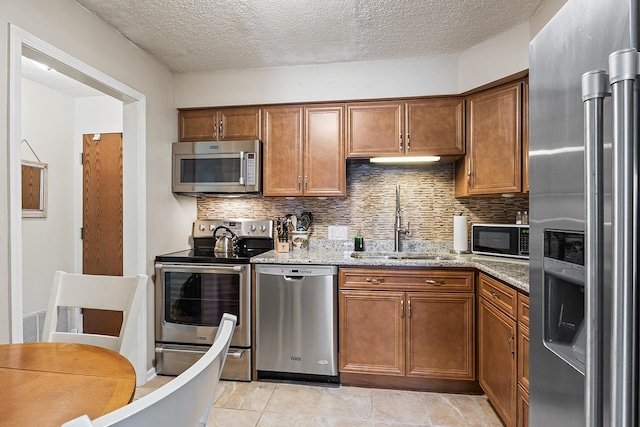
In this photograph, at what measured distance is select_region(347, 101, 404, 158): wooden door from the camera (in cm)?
279

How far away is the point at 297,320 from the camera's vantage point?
8.39 feet

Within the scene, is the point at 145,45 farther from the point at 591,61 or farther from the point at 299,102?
the point at 591,61

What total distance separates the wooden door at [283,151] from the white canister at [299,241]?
1.36ft

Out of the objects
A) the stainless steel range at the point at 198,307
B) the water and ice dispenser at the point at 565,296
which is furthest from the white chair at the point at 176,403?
the stainless steel range at the point at 198,307

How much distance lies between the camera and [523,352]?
1.72m

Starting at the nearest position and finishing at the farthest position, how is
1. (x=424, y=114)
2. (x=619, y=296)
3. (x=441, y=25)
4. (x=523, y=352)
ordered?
(x=619, y=296) < (x=523, y=352) < (x=441, y=25) < (x=424, y=114)

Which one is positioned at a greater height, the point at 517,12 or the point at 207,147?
the point at 517,12

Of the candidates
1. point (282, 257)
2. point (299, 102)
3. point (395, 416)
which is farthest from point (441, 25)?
point (395, 416)

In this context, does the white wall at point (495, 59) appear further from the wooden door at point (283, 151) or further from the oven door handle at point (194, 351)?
the oven door handle at point (194, 351)

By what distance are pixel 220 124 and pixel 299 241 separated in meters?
1.24

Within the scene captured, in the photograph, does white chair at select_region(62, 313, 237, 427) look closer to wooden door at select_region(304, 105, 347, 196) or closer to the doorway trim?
the doorway trim

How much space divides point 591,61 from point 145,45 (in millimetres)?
2750

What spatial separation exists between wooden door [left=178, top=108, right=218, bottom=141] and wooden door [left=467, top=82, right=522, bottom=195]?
6.94ft

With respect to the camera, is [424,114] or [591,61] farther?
[424,114]
